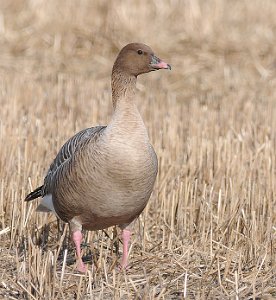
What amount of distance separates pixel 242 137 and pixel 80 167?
3664mm

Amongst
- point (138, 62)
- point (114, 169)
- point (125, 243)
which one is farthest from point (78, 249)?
point (138, 62)

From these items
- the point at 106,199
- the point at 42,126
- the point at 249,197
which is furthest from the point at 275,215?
the point at 42,126

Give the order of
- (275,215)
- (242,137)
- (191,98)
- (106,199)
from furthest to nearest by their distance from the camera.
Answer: (191,98)
(242,137)
(275,215)
(106,199)

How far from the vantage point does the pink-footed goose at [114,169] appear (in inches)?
217

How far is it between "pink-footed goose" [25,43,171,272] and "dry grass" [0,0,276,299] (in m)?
0.26

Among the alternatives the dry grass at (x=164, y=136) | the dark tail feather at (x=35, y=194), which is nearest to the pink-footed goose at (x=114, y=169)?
the dry grass at (x=164, y=136)

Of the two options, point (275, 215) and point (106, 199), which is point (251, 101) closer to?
point (275, 215)

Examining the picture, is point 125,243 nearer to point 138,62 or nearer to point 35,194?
point 35,194

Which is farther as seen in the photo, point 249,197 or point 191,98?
point 191,98

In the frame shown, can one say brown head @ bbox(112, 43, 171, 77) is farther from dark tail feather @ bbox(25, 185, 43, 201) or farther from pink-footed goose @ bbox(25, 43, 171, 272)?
dark tail feather @ bbox(25, 185, 43, 201)

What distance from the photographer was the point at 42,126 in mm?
9016

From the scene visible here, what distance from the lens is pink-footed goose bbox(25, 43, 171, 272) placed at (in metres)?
5.52

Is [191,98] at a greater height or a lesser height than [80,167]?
greater

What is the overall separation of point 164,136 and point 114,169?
348 centimetres
